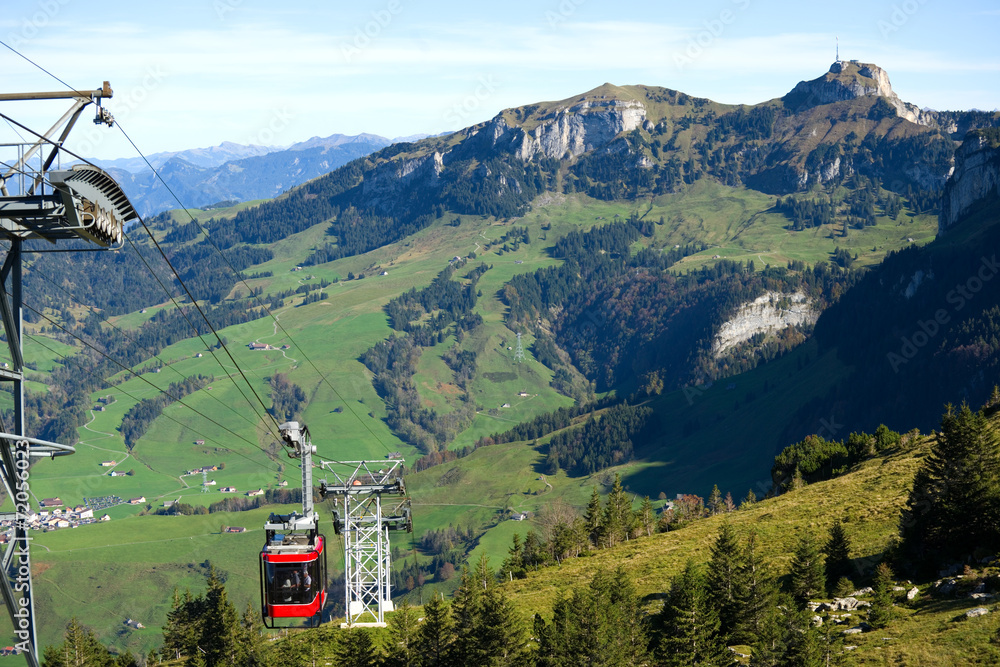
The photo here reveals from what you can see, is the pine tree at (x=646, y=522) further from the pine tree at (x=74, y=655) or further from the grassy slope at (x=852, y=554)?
the pine tree at (x=74, y=655)

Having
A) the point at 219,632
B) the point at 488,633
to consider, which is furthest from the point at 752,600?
the point at 219,632

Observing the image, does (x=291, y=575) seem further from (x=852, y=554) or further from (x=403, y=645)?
(x=852, y=554)

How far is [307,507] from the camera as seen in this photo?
43.8 meters

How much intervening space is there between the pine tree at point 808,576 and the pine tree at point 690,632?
27.2 ft

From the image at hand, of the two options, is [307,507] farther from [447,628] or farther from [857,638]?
[857,638]

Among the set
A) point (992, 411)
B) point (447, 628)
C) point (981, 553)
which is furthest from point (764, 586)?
point (992, 411)

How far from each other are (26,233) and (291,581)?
961 inches

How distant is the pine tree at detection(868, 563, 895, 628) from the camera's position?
164ft

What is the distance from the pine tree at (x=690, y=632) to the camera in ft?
161

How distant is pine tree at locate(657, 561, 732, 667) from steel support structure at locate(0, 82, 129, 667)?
35.1m

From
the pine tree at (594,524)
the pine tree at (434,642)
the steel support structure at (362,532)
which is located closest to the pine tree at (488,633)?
the pine tree at (434,642)

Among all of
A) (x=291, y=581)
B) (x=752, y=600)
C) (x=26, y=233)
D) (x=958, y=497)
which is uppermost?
(x=26, y=233)

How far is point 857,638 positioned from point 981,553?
1184 centimetres

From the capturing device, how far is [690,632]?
49781 mm
